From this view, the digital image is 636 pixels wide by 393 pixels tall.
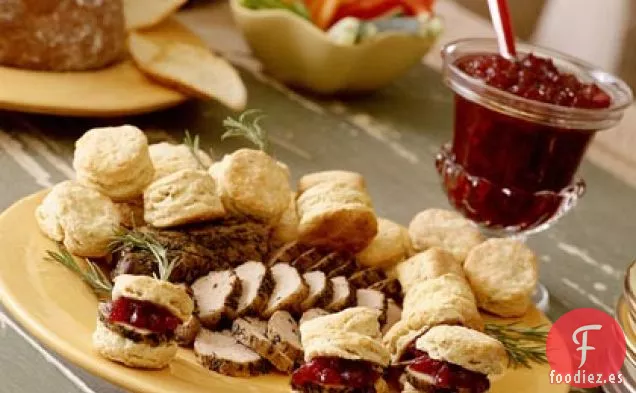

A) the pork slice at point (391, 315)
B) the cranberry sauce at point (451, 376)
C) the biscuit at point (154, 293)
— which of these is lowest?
the pork slice at point (391, 315)

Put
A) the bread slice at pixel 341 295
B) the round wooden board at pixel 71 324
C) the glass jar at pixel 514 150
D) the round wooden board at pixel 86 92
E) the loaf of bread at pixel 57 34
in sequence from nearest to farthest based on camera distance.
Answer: the round wooden board at pixel 71 324, the bread slice at pixel 341 295, the glass jar at pixel 514 150, the round wooden board at pixel 86 92, the loaf of bread at pixel 57 34

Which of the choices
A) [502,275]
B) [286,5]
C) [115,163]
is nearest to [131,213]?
[115,163]

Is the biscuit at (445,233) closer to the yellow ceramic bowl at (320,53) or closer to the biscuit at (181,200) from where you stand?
the biscuit at (181,200)

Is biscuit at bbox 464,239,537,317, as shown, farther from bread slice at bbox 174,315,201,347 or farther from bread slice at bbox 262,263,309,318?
bread slice at bbox 174,315,201,347

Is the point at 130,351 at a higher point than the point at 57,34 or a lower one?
higher

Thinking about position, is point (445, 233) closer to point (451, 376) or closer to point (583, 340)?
point (583, 340)

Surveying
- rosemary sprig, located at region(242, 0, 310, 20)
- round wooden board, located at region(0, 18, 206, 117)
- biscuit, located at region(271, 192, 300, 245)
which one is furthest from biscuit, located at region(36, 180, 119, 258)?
rosemary sprig, located at region(242, 0, 310, 20)

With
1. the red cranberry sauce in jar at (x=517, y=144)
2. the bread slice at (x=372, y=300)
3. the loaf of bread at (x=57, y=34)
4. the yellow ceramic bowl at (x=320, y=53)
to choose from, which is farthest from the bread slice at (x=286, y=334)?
the yellow ceramic bowl at (x=320, y=53)
